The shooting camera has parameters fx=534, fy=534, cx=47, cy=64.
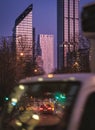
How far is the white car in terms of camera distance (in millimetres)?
5441

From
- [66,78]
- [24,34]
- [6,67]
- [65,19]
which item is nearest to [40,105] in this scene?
[66,78]

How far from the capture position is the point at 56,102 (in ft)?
20.5

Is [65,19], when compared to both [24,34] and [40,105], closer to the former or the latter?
[24,34]

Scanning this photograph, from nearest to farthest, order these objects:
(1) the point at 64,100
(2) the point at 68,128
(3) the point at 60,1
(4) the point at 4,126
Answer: (2) the point at 68,128, (1) the point at 64,100, (4) the point at 4,126, (3) the point at 60,1

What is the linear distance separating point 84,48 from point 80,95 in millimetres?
62867

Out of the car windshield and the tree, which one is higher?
the car windshield

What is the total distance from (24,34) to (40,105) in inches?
4383

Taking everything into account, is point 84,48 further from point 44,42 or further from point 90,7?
point 44,42

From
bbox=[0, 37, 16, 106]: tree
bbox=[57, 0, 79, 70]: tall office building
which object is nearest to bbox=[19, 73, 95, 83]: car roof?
bbox=[0, 37, 16, 106]: tree

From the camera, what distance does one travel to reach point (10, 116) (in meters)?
6.58

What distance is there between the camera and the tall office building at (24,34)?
83.2 m

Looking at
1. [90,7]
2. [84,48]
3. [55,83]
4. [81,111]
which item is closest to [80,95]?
[81,111]

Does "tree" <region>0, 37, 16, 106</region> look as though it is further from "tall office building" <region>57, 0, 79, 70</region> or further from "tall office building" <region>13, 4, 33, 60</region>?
"tall office building" <region>57, 0, 79, 70</region>

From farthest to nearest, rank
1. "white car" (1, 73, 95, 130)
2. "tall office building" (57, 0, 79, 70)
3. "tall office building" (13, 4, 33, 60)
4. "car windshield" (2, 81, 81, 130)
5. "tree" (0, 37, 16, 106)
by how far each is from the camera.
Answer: "tall office building" (57, 0, 79, 70), "tall office building" (13, 4, 33, 60), "tree" (0, 37, 16, 106), "car windshield" (2, 81, 81, 130), "white car" (1, 73, 95, 130)
